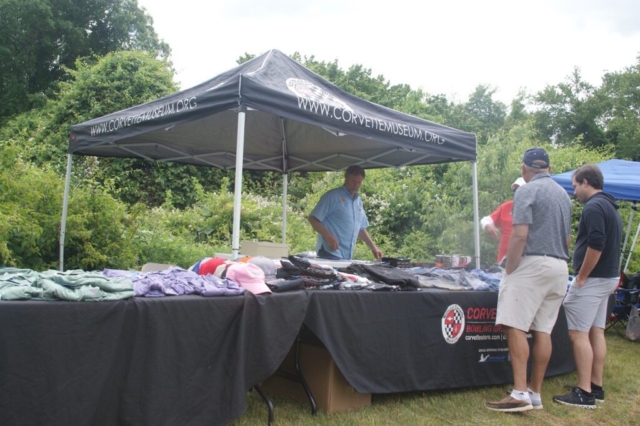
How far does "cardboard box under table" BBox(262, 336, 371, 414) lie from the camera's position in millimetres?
3303

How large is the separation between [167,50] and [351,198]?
24021mm

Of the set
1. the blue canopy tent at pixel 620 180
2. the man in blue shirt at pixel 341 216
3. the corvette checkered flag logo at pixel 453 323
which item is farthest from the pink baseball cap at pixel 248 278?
the blue canopy tent at pixel 620 180

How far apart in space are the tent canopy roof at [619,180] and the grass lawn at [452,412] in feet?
10.5

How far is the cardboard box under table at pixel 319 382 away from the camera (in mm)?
3303

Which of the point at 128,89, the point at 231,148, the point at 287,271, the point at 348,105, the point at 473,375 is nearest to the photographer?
the point at 287,271

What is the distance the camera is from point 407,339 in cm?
353

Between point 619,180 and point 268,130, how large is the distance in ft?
15.3

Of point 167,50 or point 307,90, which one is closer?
point 307,90

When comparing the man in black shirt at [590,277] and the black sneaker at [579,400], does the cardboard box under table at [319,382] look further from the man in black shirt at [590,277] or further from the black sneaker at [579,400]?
the man in black shirt at [590,277]

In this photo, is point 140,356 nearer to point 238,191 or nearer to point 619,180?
point 238,191

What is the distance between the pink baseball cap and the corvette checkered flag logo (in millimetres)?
1449

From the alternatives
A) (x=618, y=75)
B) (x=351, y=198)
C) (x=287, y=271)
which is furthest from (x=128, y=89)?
(x=618, y=75)

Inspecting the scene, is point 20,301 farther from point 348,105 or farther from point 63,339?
point 348,105

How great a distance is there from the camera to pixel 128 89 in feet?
38.1
